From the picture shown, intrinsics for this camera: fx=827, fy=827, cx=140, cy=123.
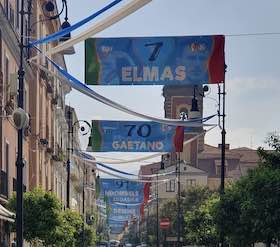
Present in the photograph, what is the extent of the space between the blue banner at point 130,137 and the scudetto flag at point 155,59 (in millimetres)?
12823

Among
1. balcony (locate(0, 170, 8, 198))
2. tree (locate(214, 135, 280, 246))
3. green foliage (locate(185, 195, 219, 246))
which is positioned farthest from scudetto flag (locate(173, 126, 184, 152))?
balcony (locate(0, 170, 8, 198))

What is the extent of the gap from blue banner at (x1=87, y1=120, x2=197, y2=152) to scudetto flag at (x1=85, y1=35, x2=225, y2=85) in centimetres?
1282

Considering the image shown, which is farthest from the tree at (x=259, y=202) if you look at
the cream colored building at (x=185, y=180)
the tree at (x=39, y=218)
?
the cream colored building at (x=185, y=180)

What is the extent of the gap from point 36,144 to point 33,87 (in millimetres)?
3081

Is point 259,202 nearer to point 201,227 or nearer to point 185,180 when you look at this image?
point 201,227

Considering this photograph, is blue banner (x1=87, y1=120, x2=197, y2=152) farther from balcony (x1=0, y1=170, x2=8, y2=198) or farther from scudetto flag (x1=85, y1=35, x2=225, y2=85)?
scudetto flag (x1=85, y1=35, x2=225, y2=85)

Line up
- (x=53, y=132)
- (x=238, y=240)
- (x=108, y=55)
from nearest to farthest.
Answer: (x=108, y=55), (x=238, y=240), (x=53, y=132)

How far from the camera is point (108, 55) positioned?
24688 mm

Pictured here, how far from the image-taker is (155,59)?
24.5 meters

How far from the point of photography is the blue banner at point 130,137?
37688 mm

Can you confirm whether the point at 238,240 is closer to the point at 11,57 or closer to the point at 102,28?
the point at 11,57

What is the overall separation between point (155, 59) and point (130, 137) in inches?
538

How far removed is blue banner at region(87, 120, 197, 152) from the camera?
37.7 m

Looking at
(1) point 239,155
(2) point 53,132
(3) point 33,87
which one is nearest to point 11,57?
(3) point 33,87
